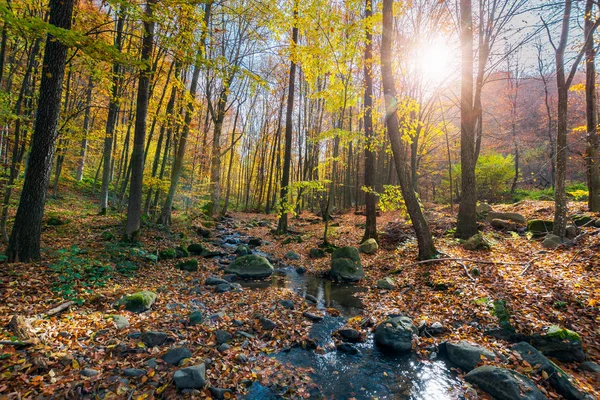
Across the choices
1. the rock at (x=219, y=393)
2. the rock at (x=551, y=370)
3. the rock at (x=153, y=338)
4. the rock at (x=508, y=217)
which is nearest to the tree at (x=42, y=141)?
the rock at (x=153, y=338)

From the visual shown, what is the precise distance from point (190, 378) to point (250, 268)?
571 centimetres

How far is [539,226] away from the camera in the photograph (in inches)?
372

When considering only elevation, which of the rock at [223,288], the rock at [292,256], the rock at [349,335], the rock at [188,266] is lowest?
the rock at [349,335]

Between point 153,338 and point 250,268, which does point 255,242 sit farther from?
point 153,338

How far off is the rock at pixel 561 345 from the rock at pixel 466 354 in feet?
2.84

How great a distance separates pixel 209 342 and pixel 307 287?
413 centimetres

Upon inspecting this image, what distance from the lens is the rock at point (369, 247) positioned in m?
11.0

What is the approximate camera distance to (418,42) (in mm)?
13258

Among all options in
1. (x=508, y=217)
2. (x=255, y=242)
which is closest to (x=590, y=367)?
(x=508, y=217)

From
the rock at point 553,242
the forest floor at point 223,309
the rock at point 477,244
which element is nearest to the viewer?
the forest floor at point 223,309

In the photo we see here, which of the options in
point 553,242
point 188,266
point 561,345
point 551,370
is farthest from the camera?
point 188,266

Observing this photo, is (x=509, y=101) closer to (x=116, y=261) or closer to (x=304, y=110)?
(x=304, y=110)

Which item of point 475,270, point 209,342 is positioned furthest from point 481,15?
point 209,342

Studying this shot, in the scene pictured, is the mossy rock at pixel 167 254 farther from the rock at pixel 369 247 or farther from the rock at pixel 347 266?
the rock at pixel 369 247
